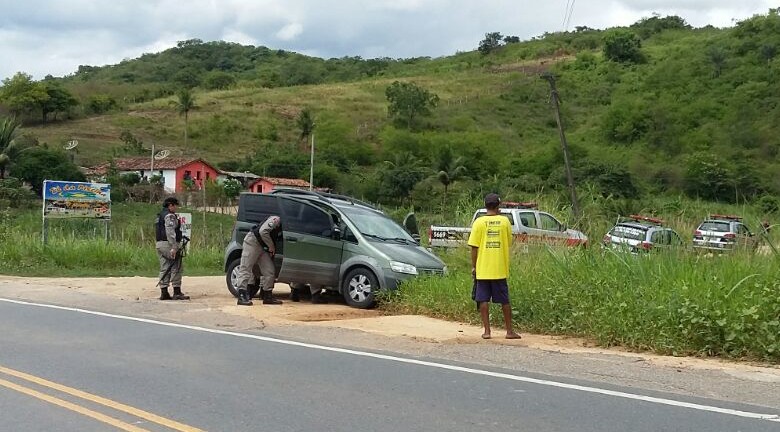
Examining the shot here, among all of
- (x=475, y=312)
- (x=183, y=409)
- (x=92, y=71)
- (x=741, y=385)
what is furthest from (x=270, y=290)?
(x=92, y=71)

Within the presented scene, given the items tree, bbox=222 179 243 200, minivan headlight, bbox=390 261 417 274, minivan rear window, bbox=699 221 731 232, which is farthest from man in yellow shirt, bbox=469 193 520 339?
tree, bbox=222 179 243 200

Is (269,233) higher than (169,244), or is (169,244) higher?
(269,233)

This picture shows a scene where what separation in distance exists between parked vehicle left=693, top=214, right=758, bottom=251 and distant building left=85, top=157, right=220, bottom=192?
60090 millimetres

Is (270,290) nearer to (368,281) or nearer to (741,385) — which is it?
(368,281)

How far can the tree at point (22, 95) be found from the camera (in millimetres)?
96912

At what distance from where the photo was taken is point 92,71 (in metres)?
171

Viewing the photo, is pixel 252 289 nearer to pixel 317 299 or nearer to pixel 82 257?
pixel 317 299

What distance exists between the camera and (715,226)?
11.8 meters

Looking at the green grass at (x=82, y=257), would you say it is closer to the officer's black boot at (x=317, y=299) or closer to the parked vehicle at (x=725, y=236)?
the officer's black boot at (x=317, y=299)

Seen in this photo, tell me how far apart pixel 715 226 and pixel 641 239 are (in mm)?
1293

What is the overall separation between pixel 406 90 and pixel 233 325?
90.7 m

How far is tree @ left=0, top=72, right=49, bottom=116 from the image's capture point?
9691cm

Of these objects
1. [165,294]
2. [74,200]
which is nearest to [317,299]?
[165,294]

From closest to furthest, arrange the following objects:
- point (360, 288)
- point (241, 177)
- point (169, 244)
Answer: point (360, 288)
point (169, 244)
point (241, 177)
